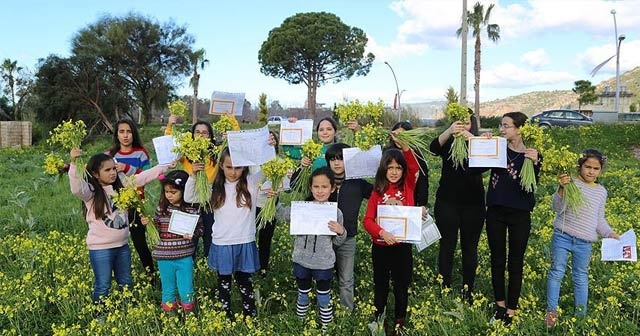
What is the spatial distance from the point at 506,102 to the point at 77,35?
137 meters

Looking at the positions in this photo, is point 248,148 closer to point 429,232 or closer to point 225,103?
point 225,103

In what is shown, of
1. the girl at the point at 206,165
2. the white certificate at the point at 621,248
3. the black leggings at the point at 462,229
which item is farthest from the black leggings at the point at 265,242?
the white certificate at the point at 621,248

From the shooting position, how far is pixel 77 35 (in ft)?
118

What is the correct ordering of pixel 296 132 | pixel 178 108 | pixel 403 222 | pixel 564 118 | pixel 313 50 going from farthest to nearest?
pixel 313 50, pixel 564 118, pixel 178 108, pixel 296 132, pixel 403 222

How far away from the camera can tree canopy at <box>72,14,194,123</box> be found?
33.6m

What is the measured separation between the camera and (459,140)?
429 centimetres

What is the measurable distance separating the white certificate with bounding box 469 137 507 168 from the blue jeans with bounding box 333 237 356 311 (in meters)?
1.29

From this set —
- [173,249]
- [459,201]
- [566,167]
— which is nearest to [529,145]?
[566,167]

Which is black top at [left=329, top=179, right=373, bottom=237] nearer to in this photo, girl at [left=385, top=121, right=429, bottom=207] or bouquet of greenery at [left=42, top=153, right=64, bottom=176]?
girl at [left=385, top=121, right=429, bottom=207]

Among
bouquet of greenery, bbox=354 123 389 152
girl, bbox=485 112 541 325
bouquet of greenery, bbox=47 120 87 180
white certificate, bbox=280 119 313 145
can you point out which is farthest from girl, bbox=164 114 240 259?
girl, bbox=485 112 541 325

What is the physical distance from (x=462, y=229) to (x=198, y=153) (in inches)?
98.4

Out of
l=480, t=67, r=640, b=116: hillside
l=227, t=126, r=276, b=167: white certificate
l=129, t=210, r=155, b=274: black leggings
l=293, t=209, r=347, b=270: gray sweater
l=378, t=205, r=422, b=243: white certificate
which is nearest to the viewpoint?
l=378, t=205, r=422, b=243: white certificate

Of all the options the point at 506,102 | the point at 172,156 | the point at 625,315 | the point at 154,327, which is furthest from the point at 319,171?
the point at 506,102

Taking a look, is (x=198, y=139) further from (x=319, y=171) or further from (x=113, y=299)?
(x=113, y=299)
